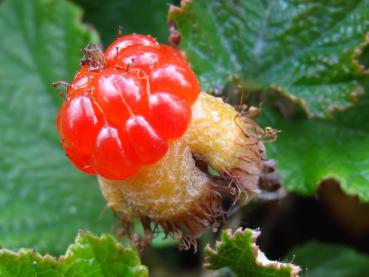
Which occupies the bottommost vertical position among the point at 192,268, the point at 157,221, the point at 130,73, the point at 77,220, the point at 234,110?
the point at 192,268

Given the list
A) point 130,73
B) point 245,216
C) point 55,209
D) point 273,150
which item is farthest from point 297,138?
point 55,209

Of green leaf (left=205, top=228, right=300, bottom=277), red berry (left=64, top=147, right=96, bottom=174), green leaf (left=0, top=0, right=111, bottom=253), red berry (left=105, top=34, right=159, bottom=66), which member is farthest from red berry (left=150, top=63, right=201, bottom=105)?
green leaf (left=0, top=0, right=111, bottom=253)

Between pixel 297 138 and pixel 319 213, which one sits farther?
pixel 319 213

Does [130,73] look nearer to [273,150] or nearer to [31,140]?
[273,150]

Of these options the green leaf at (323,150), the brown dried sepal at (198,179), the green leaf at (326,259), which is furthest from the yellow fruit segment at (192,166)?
the green leaf at (326,259)

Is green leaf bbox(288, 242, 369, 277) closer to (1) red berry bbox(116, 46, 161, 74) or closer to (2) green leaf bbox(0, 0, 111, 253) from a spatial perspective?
(2) green leaf bbox(0, 0, 111, 253)
